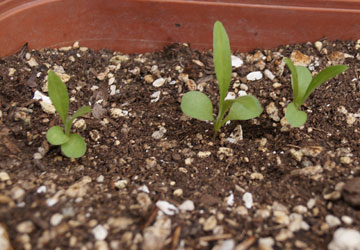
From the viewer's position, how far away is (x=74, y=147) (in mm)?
1044

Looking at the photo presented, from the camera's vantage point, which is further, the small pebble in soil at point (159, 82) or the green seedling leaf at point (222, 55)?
the small pebble in soil at point (159, 82)

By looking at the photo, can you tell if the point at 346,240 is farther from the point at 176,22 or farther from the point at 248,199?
the point at 176,22

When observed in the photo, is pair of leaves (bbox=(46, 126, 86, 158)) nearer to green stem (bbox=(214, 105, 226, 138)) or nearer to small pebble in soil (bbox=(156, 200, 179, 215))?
small pebble in soil (bbox=(156, 200, 179, 215))

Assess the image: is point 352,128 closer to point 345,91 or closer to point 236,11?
point 345,91

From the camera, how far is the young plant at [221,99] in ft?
3.39

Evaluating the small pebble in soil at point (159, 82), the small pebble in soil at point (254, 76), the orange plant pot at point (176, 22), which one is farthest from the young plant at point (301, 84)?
the small pebble in soil at point (159, 82)

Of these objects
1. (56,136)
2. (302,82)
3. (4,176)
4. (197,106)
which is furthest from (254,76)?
(4,176)

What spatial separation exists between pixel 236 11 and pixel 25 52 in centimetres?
75

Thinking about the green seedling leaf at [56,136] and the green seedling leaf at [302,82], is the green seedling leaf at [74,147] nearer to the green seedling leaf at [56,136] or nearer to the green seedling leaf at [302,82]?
the green seedling leaf at [56,136]

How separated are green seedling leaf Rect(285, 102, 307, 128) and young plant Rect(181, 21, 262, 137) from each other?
0.08 m

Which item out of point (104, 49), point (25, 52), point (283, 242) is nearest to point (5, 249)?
point (283, 242)

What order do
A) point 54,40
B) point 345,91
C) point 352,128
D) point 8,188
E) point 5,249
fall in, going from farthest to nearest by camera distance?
1. point 54,40
2. point 345,91
3. point 352,128
4. point 8,188
5. point 5,249

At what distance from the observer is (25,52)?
134 cm

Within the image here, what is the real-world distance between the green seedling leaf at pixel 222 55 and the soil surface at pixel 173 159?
7.6 inches
